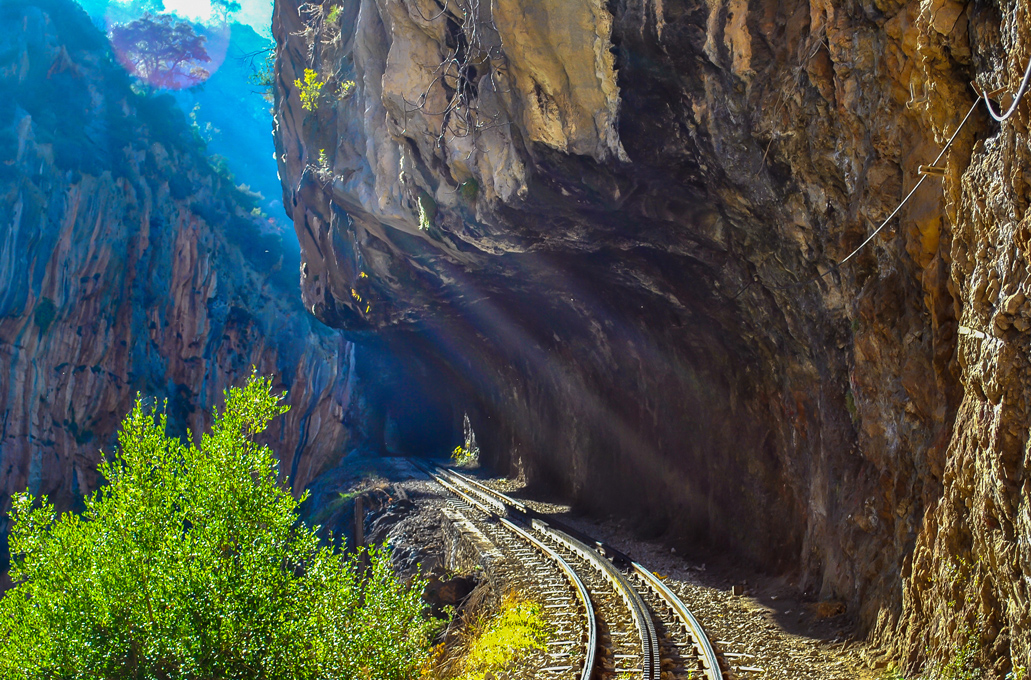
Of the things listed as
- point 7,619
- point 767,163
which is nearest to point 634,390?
point 767,163

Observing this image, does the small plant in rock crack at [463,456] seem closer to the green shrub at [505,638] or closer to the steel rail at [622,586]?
the steel rail at [622,586]

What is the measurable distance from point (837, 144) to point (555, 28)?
4.69 m

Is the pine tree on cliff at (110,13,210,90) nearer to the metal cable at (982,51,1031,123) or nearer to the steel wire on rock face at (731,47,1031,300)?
the steel wire on rock face at (731,47,1031,300)

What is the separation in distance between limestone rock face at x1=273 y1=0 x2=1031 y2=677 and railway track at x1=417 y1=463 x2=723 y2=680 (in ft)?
6.25

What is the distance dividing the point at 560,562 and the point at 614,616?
310cm

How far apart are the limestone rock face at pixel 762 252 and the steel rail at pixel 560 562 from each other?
2855 millimetres

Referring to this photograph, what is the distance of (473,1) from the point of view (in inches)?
436

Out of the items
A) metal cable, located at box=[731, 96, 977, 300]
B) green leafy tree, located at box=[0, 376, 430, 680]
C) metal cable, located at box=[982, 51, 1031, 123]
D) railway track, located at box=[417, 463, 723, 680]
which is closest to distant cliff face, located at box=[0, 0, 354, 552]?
railway track, located at box=[417, 463, 723, 680]

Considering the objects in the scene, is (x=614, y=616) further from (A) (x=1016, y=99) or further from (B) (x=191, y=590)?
(A) (x=1016, y=99)

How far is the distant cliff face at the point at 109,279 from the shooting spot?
27.4 meters

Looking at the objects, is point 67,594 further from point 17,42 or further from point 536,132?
point 17,42

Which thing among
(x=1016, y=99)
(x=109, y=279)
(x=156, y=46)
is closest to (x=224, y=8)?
(x=156, y=46)

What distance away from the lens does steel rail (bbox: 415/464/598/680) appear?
7.31 metres

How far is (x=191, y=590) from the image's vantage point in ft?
23.3
